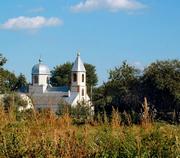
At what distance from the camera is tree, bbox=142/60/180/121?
2131 inches

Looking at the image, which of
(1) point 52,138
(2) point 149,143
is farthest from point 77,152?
(2) point 149,143

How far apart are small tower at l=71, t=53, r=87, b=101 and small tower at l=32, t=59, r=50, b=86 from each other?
364 inches

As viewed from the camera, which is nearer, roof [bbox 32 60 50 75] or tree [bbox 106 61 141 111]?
tree [bbox 106 61 141 111]

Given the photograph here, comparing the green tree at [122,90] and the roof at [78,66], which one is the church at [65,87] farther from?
→ the green tree at [122,90]

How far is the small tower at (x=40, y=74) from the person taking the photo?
123 m

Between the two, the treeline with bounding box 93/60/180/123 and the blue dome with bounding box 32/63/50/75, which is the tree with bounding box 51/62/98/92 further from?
the treeline with bounding box 93/60/180/123

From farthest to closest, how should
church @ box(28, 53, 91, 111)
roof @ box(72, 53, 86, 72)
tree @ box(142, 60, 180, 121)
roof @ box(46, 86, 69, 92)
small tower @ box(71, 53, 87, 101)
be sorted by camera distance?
roof @ box(46, 86, 69, 92)
small tower @ box(71, 53, 87, 101)
roof @ box(72, 53, 86, 72)
church @ box(28, 53, 91, 111)
tree @ box(142, 60, 180, 121)

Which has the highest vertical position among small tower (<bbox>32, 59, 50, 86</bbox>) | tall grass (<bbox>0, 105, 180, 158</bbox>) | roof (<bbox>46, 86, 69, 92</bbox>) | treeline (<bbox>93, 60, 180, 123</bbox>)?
small tower (<bbox>32, 59, 50, 86</bbox>)

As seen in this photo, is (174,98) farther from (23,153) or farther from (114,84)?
(23,153)

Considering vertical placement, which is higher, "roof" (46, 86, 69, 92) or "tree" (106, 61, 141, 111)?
"roof" (46, 86, 69, 92)

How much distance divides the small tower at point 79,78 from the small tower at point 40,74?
925 cm

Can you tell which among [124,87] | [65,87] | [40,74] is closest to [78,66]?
[65,87]

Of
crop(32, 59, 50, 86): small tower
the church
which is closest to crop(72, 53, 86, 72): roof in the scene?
the church

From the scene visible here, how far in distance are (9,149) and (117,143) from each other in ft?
5.74
